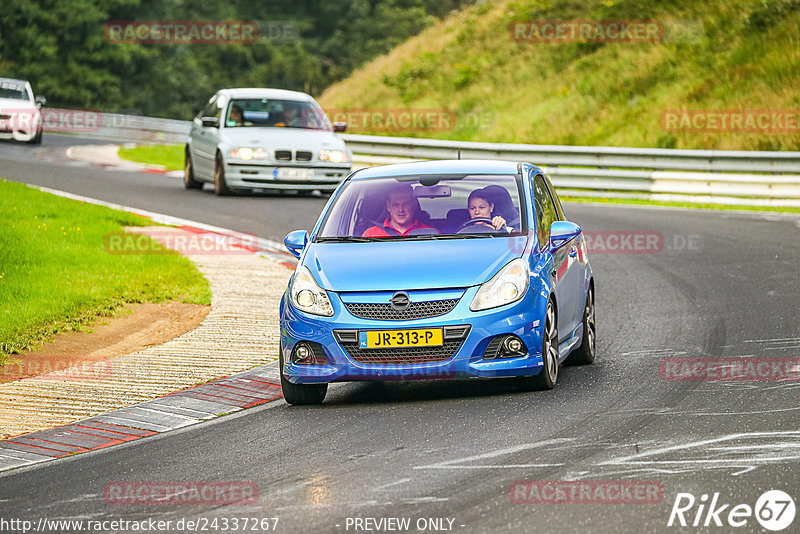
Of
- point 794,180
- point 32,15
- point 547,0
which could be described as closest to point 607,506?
point 794,180

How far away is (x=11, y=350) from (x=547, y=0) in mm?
35180

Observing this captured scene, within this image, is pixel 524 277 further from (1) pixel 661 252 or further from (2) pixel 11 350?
(1) pixel 661 252

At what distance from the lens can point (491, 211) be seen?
31.6 ft

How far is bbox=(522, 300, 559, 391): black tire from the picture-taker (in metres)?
8.82

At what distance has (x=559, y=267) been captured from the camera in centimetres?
948

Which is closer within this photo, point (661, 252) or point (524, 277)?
point (524, 277)

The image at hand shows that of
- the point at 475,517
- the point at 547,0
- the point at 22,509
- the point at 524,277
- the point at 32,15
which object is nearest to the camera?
the point at 475,517
